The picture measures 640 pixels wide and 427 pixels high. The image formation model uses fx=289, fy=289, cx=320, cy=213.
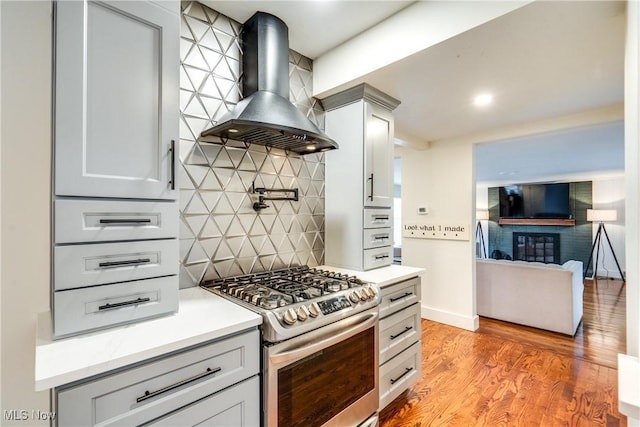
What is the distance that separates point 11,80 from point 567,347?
4564 mm

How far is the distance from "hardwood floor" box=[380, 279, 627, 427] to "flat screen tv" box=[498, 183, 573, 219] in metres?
4.40

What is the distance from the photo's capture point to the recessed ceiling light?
7.70 ft

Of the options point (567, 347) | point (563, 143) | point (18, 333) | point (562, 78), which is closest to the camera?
point (18, 333)

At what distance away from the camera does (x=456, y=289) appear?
352 cm

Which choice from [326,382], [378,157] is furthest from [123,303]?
[378,157]

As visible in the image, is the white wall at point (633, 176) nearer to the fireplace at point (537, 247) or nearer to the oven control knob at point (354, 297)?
the oven control knob at point (354, 297)

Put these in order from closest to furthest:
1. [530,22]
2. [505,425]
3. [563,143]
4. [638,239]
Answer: [638,239]
[530,22]
[505,425]
[563,143]

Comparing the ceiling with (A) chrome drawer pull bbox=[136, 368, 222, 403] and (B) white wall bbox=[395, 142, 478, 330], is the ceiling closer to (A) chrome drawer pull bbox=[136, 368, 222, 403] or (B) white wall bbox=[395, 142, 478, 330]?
(B) white wall bbox=[395, 142, 478, 330]

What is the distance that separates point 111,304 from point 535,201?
897 cm

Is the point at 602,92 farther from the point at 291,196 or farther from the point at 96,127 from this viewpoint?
the point at 96,127

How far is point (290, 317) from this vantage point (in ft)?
4.06

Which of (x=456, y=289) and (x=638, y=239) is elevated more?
(x=638, y=239)

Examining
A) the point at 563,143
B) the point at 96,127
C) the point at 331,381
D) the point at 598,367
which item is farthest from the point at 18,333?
the point at 563,143

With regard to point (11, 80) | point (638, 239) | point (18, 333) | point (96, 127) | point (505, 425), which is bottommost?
point (505, 425)
